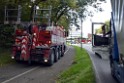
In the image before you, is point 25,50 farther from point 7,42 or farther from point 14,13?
point 7,42

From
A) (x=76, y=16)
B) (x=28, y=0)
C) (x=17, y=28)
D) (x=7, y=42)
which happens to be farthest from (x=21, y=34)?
(x=76, y=16)

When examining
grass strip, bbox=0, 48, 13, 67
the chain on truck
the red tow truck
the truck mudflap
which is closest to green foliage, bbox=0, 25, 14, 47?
grass strip, bbox=0, 48, 13, 67

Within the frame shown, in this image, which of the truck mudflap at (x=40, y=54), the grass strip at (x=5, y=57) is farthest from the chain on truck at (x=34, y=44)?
the grass strip at (x=5, y=57)

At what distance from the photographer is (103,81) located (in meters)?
12.6

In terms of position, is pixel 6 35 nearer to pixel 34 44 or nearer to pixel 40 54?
pixel 34 44

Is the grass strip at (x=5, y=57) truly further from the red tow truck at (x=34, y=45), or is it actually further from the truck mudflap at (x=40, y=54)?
the truck mudflap at (x=40, y=54)

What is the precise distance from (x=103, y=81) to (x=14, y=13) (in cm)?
1213

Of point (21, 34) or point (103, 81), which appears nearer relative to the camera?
point (103, 81)

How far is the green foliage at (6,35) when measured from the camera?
2636 centimetres

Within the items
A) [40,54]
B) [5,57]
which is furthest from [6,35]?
[40,54]

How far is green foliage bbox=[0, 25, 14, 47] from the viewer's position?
86.5 ft

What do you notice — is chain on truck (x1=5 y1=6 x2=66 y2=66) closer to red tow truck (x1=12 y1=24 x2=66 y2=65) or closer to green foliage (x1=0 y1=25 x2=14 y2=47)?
red tow truck (x1=12 y1=24 x2=66 y2=65)

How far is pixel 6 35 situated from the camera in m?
27.0

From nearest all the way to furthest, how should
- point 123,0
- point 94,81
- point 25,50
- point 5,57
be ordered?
point 123,0, point 94,81, point 25,50, point 5,57
